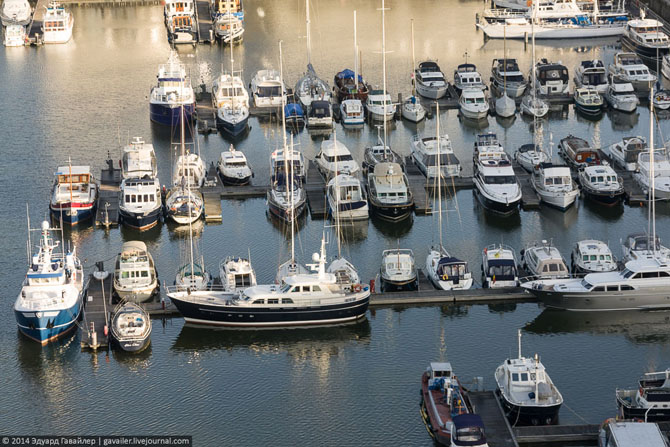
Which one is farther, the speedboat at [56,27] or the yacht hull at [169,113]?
the speedboat at [56,27]

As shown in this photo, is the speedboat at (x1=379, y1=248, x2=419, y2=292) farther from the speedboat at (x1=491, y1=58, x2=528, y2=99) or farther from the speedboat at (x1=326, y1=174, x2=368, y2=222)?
the speedboat at (x1=491, y1=58, x2=528, y2=99)

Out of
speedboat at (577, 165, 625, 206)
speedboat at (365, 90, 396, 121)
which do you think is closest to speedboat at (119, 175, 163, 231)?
speedboat at (365, 90, 396, 121)

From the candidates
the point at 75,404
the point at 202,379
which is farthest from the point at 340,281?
the point at 75,404

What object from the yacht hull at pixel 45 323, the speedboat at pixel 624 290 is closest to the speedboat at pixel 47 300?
the yacht hull at pixel 45 323

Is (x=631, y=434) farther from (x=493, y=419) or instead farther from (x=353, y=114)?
(x=353, y=114)

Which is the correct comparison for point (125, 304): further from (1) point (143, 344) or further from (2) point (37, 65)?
(2) point (37, 65)

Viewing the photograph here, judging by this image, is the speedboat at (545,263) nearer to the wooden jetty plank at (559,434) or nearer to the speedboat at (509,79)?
the wooden jetty plank at (559,434)
